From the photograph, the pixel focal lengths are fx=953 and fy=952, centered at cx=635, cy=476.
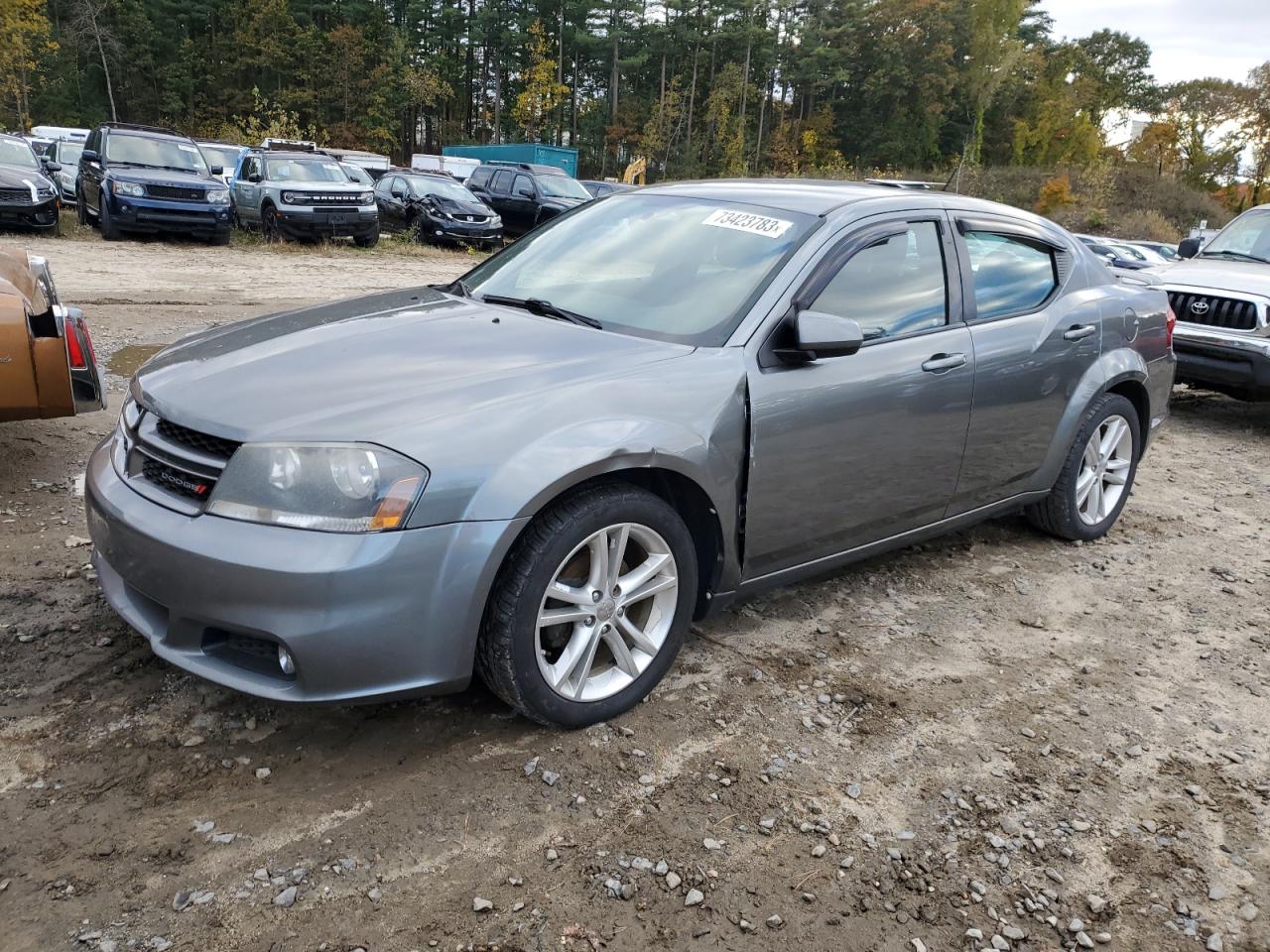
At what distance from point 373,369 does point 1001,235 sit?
289 centimetres

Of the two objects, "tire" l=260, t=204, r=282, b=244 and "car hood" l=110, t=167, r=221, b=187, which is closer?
"car hood" l=110, t=167, r=221, b=187

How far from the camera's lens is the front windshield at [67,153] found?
21453 millimetres

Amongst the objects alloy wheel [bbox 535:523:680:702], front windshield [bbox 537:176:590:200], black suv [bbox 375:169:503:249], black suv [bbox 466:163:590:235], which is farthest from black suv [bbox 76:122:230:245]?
alloy wheel [bbox 535:523:680:702]

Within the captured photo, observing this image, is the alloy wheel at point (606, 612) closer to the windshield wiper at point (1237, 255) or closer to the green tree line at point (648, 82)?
the windshield wiper at point (1237, 255)

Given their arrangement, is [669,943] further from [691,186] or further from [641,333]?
[691,186]

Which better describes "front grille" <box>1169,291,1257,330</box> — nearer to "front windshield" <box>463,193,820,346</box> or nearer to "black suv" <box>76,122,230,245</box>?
"front windshield" <box>463,193,820,346</box>

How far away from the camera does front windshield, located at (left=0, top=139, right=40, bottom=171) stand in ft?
50.7

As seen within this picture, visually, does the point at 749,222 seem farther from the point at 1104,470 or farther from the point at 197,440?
the point at 1104,470

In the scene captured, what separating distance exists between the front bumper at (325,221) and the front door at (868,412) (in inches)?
598

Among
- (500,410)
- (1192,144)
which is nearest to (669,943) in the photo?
(500,410)

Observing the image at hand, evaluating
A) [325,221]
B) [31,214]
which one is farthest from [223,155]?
[31,214]

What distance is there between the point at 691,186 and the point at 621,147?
6287cm

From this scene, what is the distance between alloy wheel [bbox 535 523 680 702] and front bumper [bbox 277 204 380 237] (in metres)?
15.9

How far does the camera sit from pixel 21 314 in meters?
3.98
